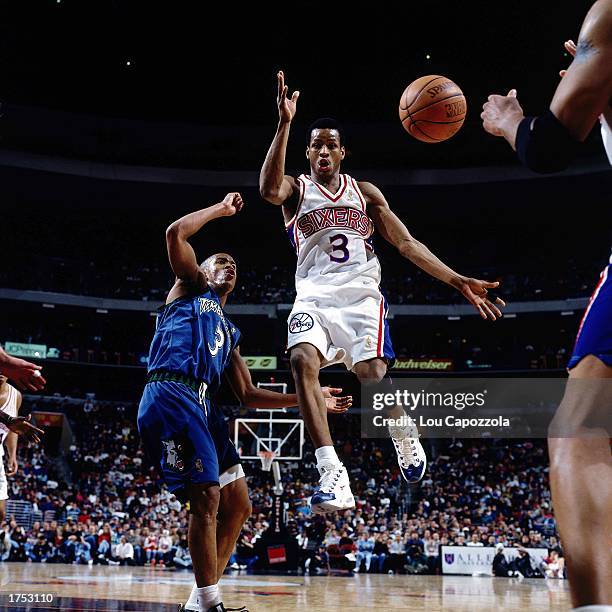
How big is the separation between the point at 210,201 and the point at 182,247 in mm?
22704

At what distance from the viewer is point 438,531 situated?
18625 millimetres

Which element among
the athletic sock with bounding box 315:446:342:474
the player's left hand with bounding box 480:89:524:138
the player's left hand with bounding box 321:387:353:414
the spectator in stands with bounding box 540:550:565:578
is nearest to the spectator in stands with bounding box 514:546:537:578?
the spectator in stands with bounding box 540:550:565:578

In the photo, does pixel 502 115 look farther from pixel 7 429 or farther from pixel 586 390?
pixel 7 429

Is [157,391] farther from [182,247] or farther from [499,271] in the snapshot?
[499,271]

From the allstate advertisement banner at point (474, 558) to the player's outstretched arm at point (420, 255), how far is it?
13.3 metres

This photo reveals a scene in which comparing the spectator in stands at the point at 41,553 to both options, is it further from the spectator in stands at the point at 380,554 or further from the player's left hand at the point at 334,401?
the player's left hand at the point at 334,401

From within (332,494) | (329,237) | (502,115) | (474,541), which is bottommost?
(474,541)

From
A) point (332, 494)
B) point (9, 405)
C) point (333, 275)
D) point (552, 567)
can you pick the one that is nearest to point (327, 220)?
point (333, 275)

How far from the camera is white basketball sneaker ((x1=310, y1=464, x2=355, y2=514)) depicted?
13.8 ft

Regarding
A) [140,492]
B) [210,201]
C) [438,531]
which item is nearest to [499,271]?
[210,201]

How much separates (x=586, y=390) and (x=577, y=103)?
880 mm

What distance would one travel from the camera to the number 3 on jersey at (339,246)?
204 inches

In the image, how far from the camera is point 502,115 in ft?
9.16

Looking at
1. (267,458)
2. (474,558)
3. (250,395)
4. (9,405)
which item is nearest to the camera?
(250,395)
